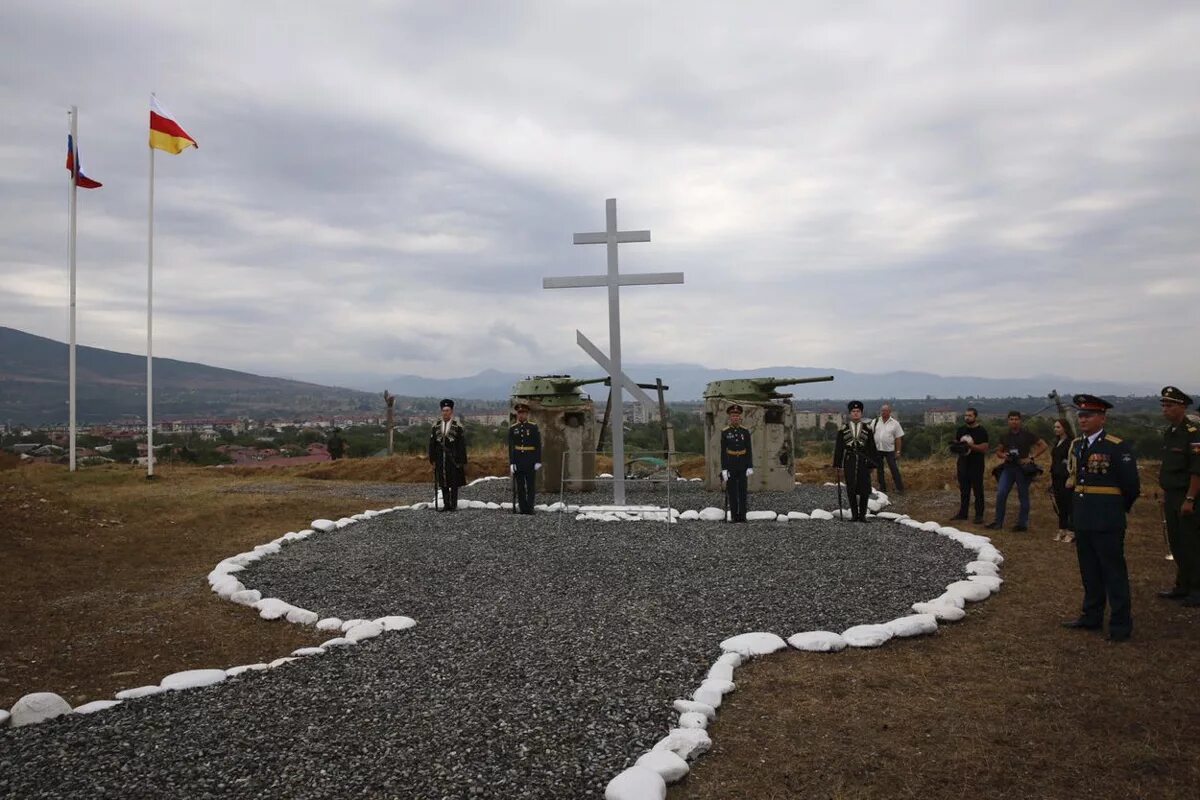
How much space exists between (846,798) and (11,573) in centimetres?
996

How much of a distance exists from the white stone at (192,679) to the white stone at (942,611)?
5.79 metres

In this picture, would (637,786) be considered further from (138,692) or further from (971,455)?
(971,455)

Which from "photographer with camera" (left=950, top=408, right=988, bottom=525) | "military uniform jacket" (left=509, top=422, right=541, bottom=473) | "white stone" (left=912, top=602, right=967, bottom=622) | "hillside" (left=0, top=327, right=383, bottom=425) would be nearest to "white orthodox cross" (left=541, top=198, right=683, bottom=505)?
"military uniform jacket" (left=509, top=422, right=541, bottom=473)

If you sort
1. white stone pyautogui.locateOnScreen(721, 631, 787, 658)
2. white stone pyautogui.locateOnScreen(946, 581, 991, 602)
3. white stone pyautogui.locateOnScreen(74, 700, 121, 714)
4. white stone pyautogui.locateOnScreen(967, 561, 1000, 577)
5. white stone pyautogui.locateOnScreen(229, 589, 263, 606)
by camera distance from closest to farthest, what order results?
white stone pyautogui.locateOnScreen(74, 700, 121, 714), white stone pyautogui.locateOnScreen(721, 631, 787, 658), white stone pyautogui.locateOnScreen(946, 581, 991, 602), white stone pyautogui.locateOnScreen(229, 589, 263, 606), white stone pyautogui.locateOnScreen(967, 561, 1000, 577)

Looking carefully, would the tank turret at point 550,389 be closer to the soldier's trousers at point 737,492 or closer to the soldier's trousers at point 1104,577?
the soldier's trousers at point 737,492

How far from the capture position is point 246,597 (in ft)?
27.1

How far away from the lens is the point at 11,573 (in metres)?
9.59

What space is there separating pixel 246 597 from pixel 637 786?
5765 mm

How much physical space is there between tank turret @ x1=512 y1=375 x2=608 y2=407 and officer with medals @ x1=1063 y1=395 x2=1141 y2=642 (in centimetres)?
1002

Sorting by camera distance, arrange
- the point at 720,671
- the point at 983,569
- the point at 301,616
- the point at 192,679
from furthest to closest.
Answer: the point at 983,569 < the point at 301,616 < the point at 192,679 < the point at 720,671

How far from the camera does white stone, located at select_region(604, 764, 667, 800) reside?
3891mm

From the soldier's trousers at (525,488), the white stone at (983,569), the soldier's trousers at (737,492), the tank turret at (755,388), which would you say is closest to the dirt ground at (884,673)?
the white stone at (983,569)

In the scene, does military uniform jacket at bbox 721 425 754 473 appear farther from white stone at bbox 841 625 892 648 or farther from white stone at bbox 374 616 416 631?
white stone at bbox 374 616 416 631

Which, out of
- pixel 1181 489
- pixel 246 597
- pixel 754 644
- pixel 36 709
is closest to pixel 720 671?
pixel 754 644
